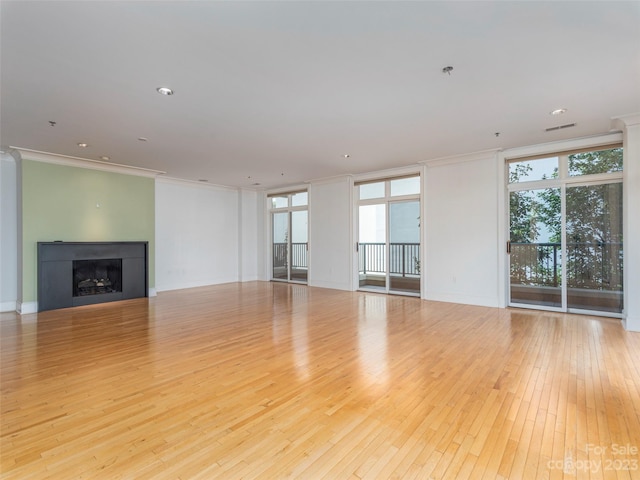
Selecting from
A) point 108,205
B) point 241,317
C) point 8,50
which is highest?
point 8,50

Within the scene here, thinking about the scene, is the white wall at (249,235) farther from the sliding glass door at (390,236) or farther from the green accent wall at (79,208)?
the sliding glass door at (390,236)

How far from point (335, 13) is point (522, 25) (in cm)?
136

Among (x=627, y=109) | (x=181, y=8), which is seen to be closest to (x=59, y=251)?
(x=181, y=8)

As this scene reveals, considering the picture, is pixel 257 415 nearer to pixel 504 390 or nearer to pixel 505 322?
pixel 504 390

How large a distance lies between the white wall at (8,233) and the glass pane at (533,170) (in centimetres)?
869

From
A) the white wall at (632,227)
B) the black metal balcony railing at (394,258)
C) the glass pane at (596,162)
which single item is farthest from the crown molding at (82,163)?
the white wall at (632,227)

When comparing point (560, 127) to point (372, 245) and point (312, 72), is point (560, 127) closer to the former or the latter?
point (312, 72)

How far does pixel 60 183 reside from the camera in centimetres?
570

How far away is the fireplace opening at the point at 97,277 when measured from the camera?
235 inches

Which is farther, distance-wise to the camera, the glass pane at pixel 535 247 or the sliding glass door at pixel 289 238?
the sliding glass door at pixel 289 238

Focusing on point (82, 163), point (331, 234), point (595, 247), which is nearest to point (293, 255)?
point (331, 234)

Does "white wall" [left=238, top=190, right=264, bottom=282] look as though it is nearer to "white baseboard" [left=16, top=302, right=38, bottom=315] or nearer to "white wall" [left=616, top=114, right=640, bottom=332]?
"white baseboard" [left=16, top=302, right=38, bottom=315]

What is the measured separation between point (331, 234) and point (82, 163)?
5.25 meters

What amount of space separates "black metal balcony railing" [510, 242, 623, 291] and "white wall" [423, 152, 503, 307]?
420 mm
